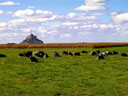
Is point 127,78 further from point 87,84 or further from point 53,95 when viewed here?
point 53,95

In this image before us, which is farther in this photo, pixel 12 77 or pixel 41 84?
pixel 12 77

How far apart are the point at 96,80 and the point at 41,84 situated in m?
4.25

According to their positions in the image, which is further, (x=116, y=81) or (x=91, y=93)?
(x=116, y=81)

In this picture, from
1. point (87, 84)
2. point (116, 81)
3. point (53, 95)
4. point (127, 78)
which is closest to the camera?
point (53, 95)

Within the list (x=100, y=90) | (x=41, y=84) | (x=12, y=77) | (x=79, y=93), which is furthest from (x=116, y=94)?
(x=12, y=77)

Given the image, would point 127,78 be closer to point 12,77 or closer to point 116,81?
point 116,81

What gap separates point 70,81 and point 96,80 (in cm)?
201

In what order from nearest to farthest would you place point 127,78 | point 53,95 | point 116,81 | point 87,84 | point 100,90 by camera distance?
point 53,95 → point 100,90 → point 87,84 → point 116,81 → point 127,78

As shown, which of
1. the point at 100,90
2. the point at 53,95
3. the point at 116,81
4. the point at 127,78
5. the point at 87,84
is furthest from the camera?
the point at 127,78

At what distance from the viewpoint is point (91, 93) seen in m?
14.8

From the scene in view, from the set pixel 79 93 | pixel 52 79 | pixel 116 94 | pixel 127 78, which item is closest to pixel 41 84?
pixel 52 79

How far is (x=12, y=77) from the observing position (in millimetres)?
20297

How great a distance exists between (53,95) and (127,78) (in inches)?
304

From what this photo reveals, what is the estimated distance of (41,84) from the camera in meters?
17.3
